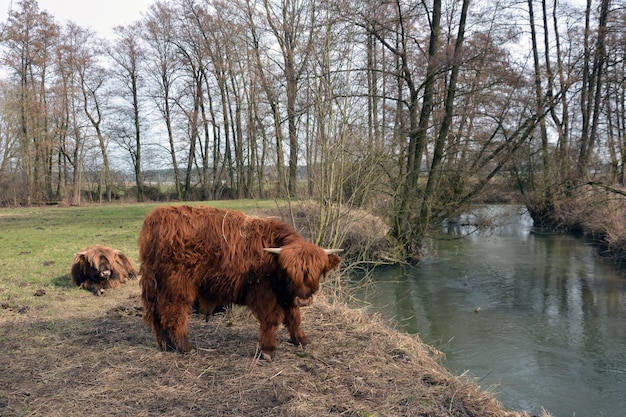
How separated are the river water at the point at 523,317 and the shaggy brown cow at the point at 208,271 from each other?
312 cm

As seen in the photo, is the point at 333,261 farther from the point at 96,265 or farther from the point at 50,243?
the point at 50,243

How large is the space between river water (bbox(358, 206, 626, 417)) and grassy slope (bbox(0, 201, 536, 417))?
2.07 metres

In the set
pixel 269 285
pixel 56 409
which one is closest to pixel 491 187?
pixel 269 285

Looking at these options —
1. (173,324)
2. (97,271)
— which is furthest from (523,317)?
(97,271)

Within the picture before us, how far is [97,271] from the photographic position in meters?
7.42

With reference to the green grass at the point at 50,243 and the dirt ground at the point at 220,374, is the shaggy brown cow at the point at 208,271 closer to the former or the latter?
the dirt ground at the point at 220,374

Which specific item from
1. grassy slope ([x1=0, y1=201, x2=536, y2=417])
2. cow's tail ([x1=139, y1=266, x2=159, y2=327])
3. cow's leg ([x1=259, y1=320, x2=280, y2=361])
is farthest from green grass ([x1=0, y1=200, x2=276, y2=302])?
cow's leg ([x1=259, y1=320, x2=280, y2=361])

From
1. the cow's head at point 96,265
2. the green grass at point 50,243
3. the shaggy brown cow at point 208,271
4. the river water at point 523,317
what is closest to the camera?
the shaggy brown cow at point 208,271

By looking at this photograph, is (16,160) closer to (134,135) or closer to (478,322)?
(134,135)

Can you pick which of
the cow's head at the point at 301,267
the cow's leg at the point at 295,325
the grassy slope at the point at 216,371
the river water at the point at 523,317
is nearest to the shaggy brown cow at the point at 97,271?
the grassy slope at the point at 216,371

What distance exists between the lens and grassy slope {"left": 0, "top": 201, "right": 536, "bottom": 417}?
3.54 m

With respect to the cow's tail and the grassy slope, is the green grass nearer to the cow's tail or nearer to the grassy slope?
the grassy slope

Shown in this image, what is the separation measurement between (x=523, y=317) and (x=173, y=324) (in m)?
7.78

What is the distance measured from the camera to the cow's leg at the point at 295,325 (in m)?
4.63
